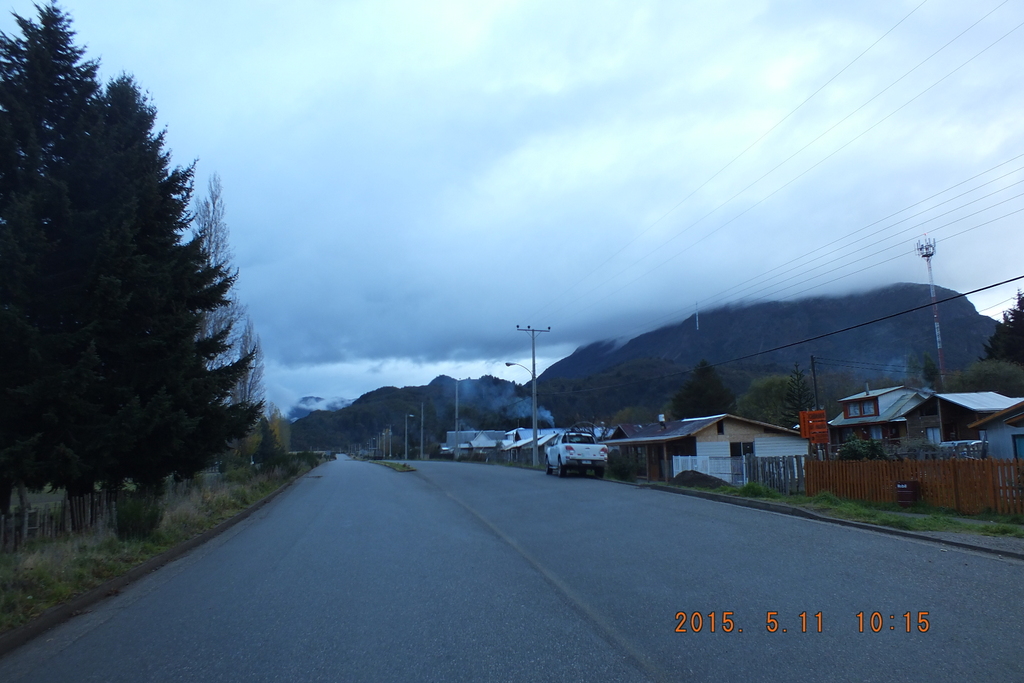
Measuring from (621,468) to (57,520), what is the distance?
24.3 meters

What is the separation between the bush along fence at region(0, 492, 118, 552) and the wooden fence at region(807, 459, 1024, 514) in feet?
56.8

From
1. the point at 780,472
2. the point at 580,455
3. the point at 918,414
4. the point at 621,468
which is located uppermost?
the point at 918,414

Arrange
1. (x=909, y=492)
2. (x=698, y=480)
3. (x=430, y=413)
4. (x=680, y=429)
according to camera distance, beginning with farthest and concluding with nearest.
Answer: (x=430, y=413), (x=680, y=429), (x=698, y=480), (x=909, y=492)

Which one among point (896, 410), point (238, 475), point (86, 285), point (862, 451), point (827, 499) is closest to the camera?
point (86, 285)

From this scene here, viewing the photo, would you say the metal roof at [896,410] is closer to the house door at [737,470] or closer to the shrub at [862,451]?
the house door at [737,470]

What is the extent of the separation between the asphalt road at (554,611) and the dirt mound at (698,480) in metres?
11.5

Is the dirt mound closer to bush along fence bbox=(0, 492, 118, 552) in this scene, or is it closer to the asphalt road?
the asphalt road

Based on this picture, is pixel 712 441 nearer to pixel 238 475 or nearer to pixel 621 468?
pixel 621 468

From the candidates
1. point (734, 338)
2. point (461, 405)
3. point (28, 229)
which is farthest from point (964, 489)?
point (734, 338)

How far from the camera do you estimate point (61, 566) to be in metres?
8.88
